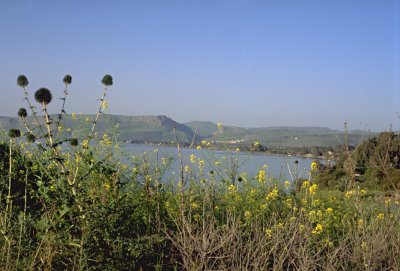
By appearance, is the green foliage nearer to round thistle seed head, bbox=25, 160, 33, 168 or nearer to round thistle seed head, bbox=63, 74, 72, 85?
round thistle seed head, bbox=63, 74, 72, 85

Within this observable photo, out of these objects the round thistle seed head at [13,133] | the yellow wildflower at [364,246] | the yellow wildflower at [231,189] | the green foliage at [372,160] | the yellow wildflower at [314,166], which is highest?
the round thistle seed head at [13,133]

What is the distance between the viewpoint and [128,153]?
693cm

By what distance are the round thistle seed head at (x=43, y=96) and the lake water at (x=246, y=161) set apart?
2.29m

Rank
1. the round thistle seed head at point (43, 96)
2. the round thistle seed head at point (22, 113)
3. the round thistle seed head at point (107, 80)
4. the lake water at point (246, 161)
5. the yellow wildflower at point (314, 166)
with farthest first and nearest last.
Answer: the yellow wildflower at point (314, 166) < the lake water at point (246, 161) < the round thistle seed head at point (107, 80) < the round thistle seed head at point (22, 113) < the round thistle seed head at point (43, 96)

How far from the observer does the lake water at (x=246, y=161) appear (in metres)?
7.34

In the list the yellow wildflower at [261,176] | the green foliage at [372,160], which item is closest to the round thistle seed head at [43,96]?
the green foliage at [372,160]

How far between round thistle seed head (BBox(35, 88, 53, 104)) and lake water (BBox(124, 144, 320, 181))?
2.29m

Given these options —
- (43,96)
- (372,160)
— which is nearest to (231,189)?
(372,160)

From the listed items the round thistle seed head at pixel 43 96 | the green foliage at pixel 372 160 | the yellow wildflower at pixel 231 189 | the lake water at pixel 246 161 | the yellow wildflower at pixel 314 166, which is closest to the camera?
the green foliage at pixel 372 160

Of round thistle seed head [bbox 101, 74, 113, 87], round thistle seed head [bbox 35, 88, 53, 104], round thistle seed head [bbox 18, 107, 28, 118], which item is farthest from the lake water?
round thistle seed head [bbox 35, 88, 53, 104]

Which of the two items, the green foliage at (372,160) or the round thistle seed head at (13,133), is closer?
the green foliage at (372,160)

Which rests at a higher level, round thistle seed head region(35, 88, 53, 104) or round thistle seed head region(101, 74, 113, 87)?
round thistle seed head region(101, 74, 113, 87)

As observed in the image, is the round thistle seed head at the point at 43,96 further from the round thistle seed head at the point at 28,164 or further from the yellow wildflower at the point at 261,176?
the yellow wildflower at the point at 261,176

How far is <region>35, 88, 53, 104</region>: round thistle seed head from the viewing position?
489cm
